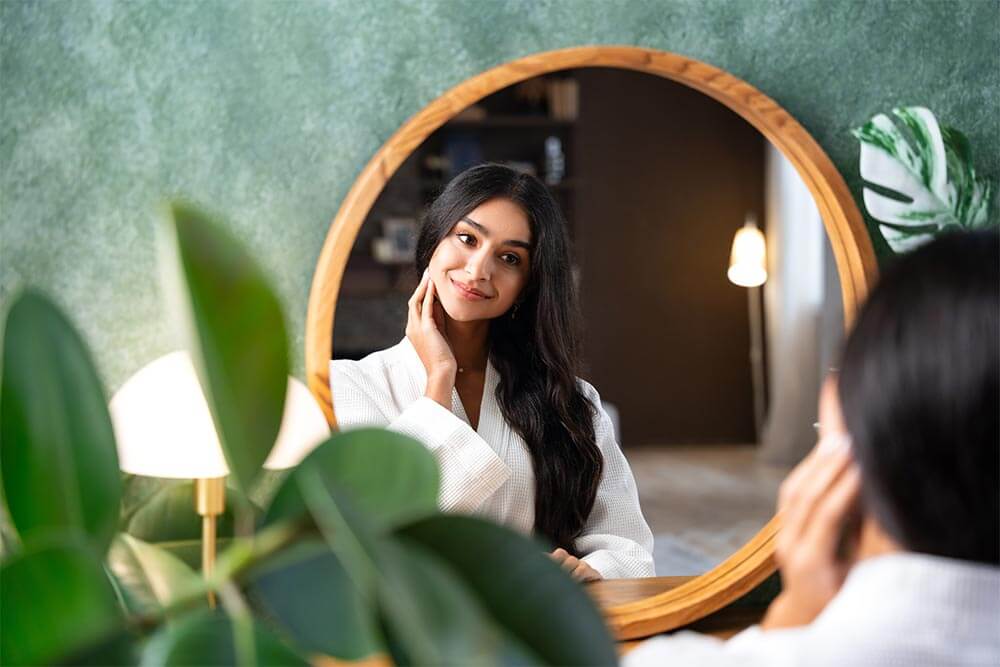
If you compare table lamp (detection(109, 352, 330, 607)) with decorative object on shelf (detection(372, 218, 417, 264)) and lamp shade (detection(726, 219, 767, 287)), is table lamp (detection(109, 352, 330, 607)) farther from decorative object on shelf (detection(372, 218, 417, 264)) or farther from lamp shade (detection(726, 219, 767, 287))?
lamp shade (detection(726, 219, 767, 287))

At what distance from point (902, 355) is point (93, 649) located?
40cm

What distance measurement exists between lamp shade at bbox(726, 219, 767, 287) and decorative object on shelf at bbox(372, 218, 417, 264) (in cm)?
40

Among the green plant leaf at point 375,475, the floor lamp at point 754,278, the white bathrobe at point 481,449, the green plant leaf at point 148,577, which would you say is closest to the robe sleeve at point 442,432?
the white bathrobe at point 481,449

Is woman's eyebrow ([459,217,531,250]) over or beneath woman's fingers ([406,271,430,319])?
over

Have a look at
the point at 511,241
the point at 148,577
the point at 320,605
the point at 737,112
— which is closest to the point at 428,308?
the point at 511,241

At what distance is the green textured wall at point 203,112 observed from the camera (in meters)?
1.24

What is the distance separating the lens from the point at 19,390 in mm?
366

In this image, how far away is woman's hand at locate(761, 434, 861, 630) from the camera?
1.98 ft

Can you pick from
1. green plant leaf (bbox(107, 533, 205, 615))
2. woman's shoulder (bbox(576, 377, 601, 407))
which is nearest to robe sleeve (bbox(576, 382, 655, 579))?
woman's shoulder (bbox(576, 377, 601, 407))

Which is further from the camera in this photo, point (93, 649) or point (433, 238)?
point (433, 238)

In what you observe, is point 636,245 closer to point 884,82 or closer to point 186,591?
point 884,82

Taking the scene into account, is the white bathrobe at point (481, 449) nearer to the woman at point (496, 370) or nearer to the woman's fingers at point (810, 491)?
the woman at point (496, 370)

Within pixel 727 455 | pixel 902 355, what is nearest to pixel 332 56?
pixel 727 455

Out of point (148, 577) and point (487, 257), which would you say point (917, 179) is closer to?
point (487, 257)
